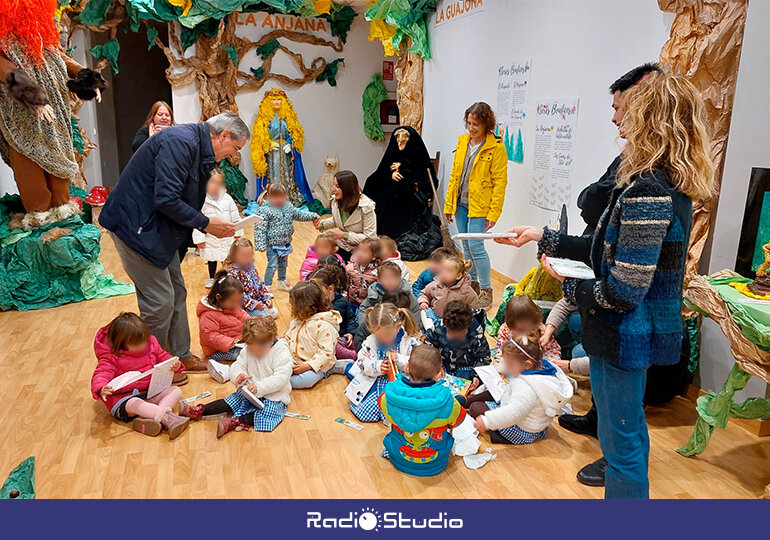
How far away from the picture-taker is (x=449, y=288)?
3.64 meters

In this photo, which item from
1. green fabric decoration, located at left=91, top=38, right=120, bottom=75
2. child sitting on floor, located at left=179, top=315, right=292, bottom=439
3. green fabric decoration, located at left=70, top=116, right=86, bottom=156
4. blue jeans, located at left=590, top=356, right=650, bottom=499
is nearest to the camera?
blue jeans, located at left=590, top=356, right=650, bottom=499

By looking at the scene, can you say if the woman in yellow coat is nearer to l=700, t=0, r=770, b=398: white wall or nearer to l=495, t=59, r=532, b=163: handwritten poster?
l=495, t=59, r=532, b=163: handwritten poster

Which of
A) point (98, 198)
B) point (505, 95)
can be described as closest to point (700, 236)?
point (505, 95)

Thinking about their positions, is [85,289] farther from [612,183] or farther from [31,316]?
[612,183]

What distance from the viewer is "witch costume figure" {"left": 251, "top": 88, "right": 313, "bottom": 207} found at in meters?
8.29

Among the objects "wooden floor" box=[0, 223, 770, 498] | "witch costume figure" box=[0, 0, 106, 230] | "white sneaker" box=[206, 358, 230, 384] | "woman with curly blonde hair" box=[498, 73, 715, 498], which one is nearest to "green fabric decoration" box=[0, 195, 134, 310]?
"witch costume figure" box=[0, 0, 106, 230]

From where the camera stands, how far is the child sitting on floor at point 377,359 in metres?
2.94

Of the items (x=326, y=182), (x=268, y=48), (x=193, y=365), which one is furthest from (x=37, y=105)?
(x=326, y=182)

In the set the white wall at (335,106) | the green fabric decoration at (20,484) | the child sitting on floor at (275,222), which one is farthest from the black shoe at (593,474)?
the white wall at (335,106)

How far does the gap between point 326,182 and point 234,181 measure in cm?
135

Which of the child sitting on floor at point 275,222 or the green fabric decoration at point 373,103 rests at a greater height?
the green fabric decoration at point 373,103

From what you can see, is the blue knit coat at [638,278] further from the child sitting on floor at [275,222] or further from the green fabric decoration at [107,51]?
the green fabric decoration at [107,51]

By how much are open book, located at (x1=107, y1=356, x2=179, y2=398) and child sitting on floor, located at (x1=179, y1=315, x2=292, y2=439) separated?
0.48ft

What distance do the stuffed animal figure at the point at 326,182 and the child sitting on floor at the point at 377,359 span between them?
19.6ft
